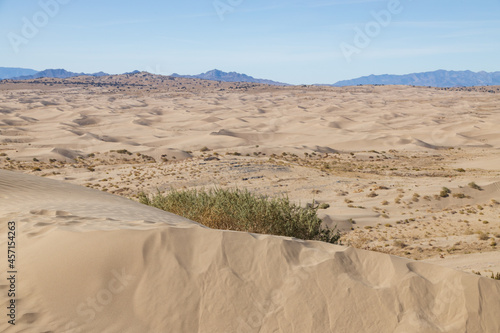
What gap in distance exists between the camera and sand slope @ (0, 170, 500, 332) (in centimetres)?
414

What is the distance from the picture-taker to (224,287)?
175 inches

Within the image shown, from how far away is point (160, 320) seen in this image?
13.5 feet

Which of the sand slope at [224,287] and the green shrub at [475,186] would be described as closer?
the sand slope at [224,287]

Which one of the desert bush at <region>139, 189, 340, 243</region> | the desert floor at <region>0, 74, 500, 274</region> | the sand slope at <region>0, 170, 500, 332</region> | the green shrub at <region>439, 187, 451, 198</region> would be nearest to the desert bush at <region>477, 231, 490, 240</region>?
the desert floor at <region>0, 74, 500, 274</region>

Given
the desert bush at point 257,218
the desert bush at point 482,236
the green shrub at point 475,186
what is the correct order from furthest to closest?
1. the green shrub at point 475,186
2. the desert bush at point 482,236
3. the desert bush at point 257,218

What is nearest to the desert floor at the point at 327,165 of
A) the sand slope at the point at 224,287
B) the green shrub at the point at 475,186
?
the green shrub at the point at 475,186

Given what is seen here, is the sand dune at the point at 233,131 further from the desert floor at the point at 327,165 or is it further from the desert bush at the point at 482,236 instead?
the desert bush at the point at 482,236

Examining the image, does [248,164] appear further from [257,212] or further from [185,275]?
[185,275]

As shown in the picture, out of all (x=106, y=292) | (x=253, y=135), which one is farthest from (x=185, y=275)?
(x=253, y=135)

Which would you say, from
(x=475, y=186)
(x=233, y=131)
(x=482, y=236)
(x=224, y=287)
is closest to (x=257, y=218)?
(x=224, y=287)

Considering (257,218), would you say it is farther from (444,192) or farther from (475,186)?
(475,186)

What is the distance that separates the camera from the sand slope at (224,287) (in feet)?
13.6

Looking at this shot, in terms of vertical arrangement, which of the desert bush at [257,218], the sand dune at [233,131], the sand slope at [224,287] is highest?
the sand slope at [224,287]

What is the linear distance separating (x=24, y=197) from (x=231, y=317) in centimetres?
578
